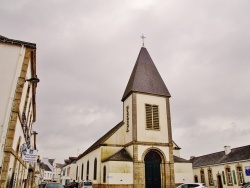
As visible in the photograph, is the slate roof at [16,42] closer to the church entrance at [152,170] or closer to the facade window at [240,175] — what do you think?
the church entrance at [152,170]

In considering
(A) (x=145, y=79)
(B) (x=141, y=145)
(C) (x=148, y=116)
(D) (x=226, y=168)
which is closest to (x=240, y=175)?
(D) (x=226, y=168)

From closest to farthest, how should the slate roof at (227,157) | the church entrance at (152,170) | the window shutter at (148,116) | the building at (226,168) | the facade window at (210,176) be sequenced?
the church entrance at (152,170) → the window shutter at (148,116) → the building at (226,168) → the slate roof at (227,157) → the facade window at (210,176)

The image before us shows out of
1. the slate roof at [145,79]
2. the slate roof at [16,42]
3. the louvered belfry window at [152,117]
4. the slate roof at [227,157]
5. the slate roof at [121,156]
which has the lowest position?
Result: the slate roof at [121,156]

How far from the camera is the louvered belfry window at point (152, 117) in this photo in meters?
23.4

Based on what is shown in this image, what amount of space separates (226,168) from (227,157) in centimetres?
198

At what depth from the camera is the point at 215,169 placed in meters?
36.4

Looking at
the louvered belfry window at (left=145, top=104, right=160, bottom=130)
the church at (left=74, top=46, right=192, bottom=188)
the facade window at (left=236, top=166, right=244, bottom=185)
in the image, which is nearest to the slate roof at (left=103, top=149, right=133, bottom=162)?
the church at (left=74, top=46, right=192, bottom=188)

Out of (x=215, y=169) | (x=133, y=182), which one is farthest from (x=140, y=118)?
(x=215, y=169)

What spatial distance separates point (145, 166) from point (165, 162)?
203 centimetres

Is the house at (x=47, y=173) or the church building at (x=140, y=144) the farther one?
the house at (x=47, y=173)

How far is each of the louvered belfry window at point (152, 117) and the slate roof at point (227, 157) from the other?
Answer: 1479cm

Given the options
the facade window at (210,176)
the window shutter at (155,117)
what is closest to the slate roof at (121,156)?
the window shutter at (155,117)

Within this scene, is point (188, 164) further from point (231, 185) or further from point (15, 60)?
point (15, 60)

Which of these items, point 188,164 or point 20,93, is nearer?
point 20,93
